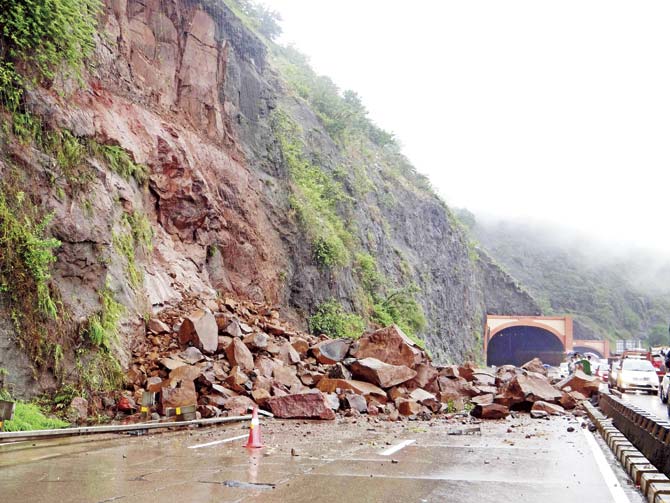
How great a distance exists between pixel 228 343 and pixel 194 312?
63.7 inches

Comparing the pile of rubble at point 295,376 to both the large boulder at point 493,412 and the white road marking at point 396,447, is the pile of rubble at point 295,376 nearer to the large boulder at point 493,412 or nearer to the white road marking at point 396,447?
the large boulder at point 493,412

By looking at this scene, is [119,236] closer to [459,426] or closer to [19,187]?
[19,187]

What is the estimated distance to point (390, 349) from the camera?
2114 centimetres

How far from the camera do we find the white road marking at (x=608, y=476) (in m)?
6.69

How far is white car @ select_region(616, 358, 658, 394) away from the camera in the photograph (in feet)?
88.8

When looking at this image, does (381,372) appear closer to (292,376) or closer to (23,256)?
(292,376)

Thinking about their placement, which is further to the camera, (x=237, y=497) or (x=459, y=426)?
(x=459, y=426)

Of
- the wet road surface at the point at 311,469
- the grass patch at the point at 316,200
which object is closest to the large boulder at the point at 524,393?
the wet road surface at the point at 311,469

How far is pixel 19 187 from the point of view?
46.8ft

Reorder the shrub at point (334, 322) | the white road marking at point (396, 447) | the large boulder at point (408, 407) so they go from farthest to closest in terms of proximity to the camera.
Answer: the shrub at point (334, 322) < the large boulder at point (408, 407) < the white road marking at point (396, 447)

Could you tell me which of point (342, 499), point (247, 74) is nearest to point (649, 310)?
point (247, 74)

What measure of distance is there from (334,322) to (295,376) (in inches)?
407

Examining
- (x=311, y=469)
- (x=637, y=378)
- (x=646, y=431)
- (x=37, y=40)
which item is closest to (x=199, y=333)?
(x=37, y=40)

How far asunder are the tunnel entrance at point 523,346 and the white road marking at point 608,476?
194 feet
